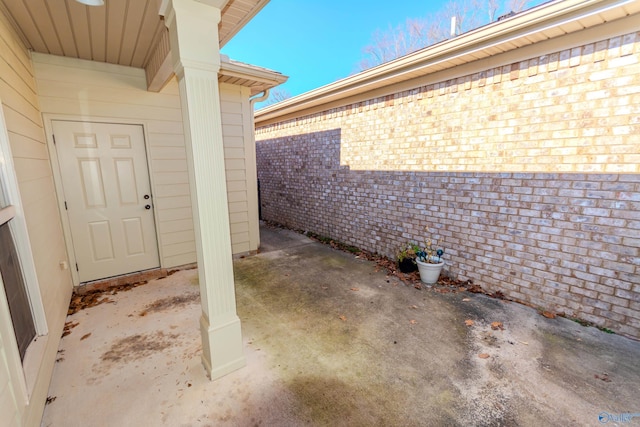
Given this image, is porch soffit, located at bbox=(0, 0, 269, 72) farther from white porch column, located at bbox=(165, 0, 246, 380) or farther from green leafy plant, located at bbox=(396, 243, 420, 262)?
green leafy plant, located at bbox=(396, 243, 420, 262)

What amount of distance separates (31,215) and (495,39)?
4.48m

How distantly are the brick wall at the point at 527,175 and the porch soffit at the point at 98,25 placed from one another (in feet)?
8.43

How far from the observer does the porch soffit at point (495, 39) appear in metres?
2.21

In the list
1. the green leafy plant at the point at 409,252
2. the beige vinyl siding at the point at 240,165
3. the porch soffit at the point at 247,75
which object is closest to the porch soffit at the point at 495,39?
the porch soffit at the point at 247,75

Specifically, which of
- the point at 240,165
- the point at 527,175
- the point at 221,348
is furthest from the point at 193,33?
the point at 527,175

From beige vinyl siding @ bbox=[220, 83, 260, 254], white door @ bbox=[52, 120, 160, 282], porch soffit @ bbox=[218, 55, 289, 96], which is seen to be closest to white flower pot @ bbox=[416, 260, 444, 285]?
beige vinyl siding @ bbox=[220, 83, 260, 254]

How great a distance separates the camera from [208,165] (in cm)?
185

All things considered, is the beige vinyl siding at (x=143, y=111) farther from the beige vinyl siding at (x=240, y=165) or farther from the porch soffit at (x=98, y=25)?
the beige vinyl siding at (x=240, y=165)

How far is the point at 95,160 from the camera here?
137 inches

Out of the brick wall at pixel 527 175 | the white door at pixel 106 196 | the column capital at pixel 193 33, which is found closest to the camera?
the column capital at pixel 193 33

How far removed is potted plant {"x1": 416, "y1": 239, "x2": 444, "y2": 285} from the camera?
3557 mm

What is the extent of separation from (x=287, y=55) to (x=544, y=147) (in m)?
20.4

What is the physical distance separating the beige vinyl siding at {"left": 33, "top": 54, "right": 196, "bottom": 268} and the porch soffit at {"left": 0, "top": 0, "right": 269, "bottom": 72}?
212 mm
